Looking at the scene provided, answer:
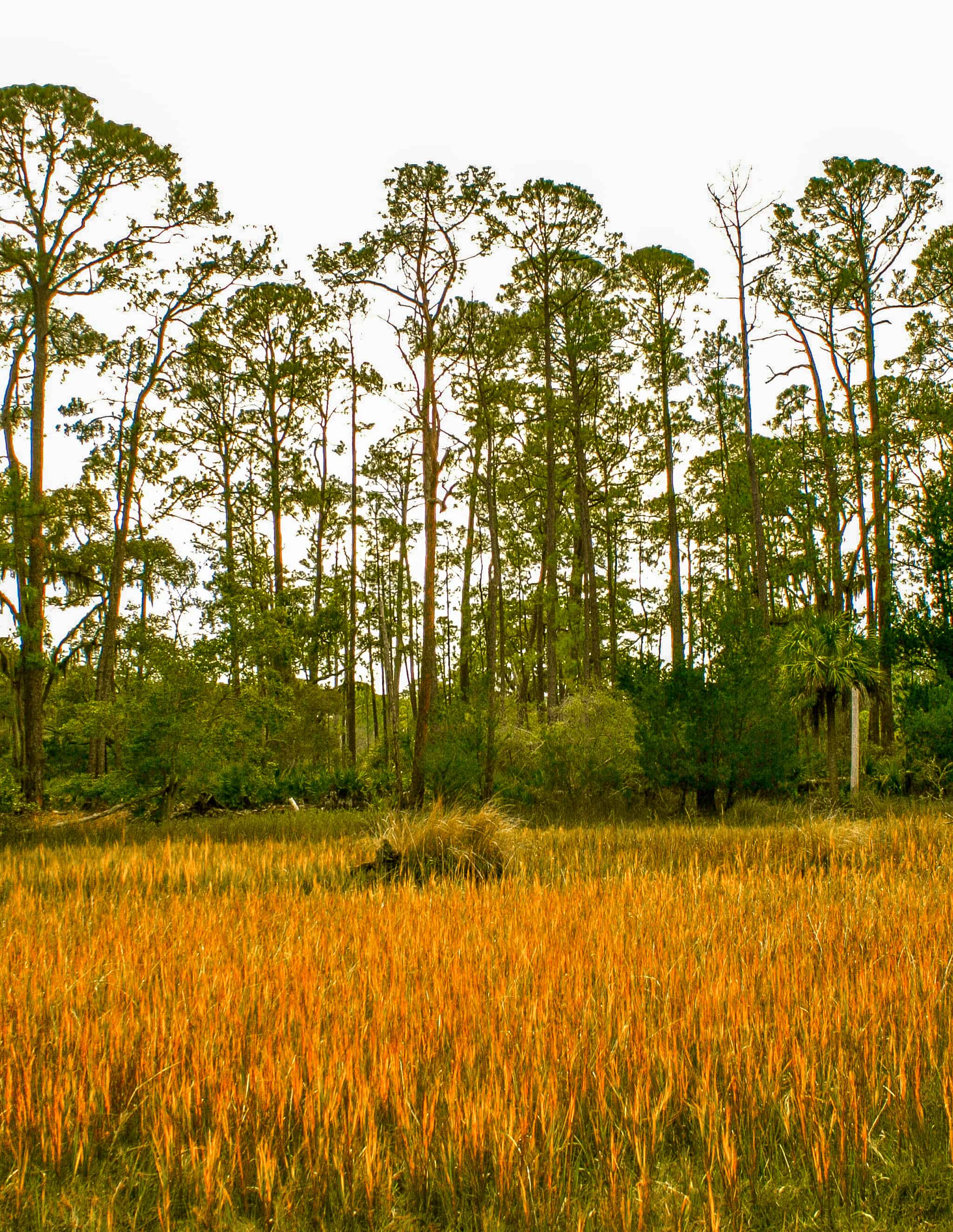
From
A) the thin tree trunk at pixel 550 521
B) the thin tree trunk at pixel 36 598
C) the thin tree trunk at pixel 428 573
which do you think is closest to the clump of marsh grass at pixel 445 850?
the thin tree trunk at pixel 428 573

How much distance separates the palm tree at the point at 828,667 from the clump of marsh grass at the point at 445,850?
25.4ft

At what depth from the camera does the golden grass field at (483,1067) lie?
2424mm

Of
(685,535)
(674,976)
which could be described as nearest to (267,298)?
(685,535)

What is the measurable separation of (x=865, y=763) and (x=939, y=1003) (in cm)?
1646

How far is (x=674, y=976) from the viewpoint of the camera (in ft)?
13.7

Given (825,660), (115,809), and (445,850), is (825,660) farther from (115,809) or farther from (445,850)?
(115,809)

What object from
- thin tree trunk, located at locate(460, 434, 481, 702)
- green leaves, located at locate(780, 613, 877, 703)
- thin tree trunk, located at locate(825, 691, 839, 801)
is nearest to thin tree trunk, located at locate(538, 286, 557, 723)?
thin tree trunk, located at locate(460, 434, 481, 702)

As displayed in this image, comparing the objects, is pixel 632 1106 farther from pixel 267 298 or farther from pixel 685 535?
pixel 685 535

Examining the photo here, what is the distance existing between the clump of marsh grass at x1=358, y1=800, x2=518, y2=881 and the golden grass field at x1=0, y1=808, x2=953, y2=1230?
6.74 ft

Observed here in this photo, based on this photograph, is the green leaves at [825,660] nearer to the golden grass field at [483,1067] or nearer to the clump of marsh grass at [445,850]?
the clump of marsh grass at [445,850]

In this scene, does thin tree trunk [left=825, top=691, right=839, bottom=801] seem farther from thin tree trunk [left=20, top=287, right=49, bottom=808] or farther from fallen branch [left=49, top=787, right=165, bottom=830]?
thin tree trunk [left=20, top=287, right=49, bottom=808]

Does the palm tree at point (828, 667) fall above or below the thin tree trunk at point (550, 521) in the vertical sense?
below

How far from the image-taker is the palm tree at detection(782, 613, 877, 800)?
558 inches

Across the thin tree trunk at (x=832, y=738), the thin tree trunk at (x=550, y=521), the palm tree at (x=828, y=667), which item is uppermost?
the thin tree trunk at (x=550, y=521)
